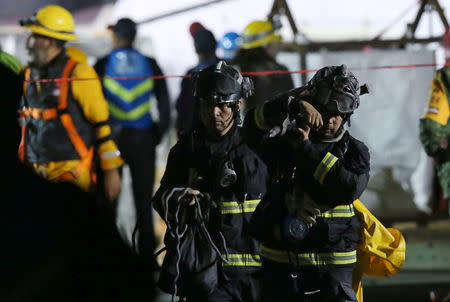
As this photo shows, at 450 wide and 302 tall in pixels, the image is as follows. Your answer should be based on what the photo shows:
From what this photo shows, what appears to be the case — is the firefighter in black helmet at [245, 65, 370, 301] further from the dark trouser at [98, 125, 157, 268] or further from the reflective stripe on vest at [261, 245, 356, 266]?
the dark trouser at [98, 125, 157, 268]

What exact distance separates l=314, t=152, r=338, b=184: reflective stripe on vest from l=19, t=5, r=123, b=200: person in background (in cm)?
213

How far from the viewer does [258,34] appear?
682cm

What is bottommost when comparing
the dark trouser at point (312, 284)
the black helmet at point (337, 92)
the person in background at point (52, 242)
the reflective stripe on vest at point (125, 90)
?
the dark trouser at point (312, 284)

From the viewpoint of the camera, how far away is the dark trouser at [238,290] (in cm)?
389

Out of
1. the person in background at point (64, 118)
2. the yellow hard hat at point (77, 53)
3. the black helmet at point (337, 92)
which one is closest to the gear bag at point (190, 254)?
the black helmet at point (337, 92)

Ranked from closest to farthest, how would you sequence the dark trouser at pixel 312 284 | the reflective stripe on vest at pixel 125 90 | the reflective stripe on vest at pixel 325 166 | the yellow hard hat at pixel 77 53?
the reflective stripe on vest at pixel 325 166, the dark trouser at pixel 312 284, the reflective stripe on vest at pixel 125 90, the yellow hard hat at pixel 77 53

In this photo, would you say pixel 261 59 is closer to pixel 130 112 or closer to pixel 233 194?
pixel 130 112

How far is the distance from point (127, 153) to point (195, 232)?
267cm

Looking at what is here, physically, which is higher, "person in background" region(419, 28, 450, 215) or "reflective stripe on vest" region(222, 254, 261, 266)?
"person in background" region(419, 28, 450, 215)

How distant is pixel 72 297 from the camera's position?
1.38 m

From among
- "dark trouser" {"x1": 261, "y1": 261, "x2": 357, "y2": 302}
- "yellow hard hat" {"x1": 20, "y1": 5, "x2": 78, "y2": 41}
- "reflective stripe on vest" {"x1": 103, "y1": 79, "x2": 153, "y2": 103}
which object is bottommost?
"dark trouser" {"x1": 261, "y1": 261, "x2": 357, "y2": 302}

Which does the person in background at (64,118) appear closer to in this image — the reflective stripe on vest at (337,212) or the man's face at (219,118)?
the man's face at (219,118)

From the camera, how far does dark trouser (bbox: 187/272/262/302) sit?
12.8 feet

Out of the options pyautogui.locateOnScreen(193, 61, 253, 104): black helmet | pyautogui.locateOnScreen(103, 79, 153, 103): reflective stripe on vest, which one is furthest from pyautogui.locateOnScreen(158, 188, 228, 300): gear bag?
pyautogui.locateOnScreen(103, 79, 153, 103): reflective stripe on vest
